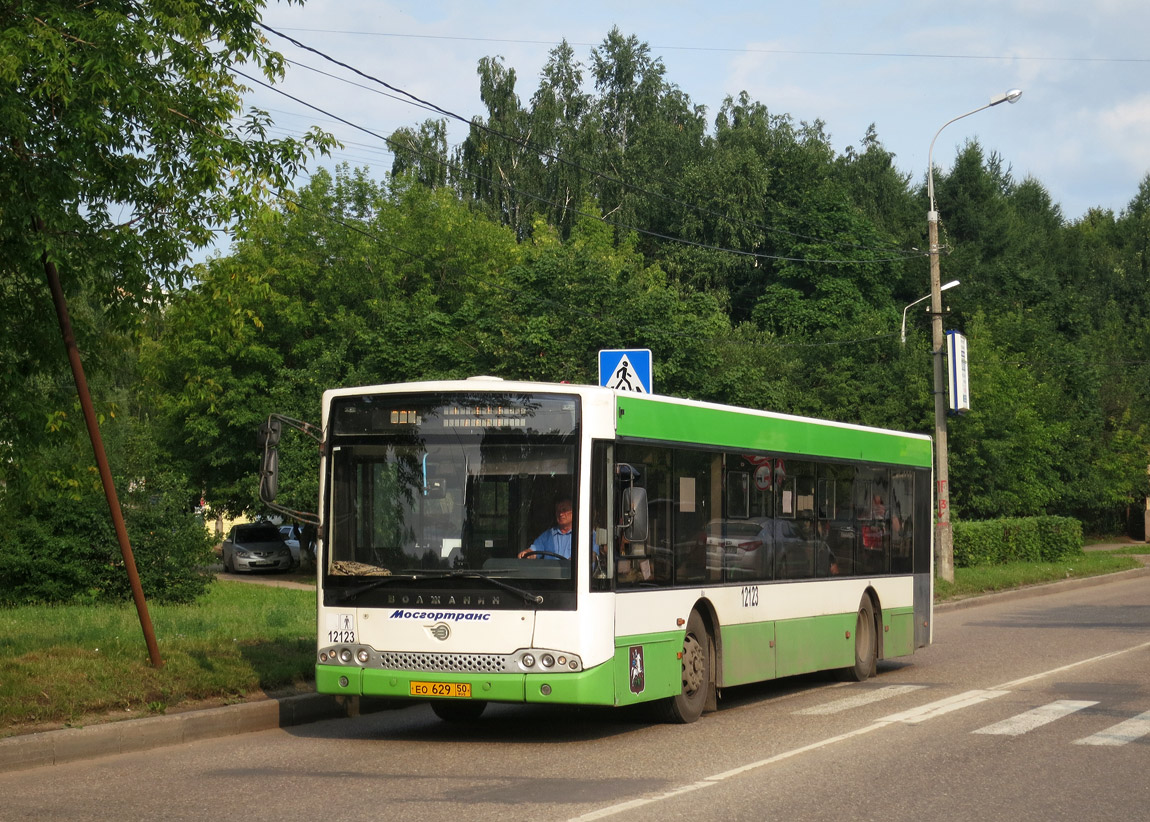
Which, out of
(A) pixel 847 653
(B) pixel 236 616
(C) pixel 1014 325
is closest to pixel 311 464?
(B) pixel 236 616

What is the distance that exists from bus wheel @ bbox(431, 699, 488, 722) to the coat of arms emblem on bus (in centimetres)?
166

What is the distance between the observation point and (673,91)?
7281cm

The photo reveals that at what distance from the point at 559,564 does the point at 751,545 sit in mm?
3156

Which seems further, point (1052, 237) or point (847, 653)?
point (1052, 237)

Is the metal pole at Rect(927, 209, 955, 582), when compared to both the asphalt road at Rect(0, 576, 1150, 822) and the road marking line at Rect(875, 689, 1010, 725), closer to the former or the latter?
the asphalt road at Rect(0, 576, 1150, 822)

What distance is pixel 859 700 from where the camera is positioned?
1336cm

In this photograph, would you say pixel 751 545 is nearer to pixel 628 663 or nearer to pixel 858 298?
pixel 628 663

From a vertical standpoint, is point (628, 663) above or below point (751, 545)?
below

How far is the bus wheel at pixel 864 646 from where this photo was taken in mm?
15332

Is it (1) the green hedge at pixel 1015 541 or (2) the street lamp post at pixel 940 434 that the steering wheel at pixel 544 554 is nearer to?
(2) the street lamp post at pixel 940 434

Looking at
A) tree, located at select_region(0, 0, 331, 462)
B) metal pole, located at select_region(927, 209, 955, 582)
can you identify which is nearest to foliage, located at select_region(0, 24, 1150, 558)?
tree, located at select_region(0, 0, 331, 462)

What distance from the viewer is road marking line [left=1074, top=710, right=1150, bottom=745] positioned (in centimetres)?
1032

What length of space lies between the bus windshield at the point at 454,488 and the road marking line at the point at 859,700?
3.47 metres

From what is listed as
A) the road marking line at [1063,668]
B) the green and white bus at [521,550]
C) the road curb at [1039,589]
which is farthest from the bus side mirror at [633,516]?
the road curb at [1039,589]
